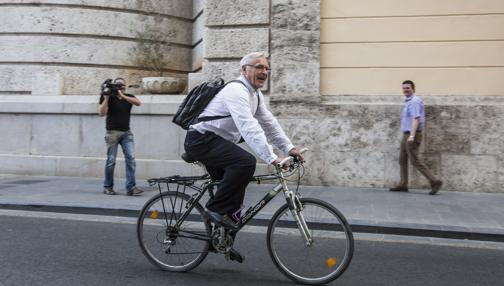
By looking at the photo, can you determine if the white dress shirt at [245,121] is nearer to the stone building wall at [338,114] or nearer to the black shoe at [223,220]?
the black shoe at [223,220]

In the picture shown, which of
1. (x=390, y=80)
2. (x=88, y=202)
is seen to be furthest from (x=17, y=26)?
(x=390, y=80)

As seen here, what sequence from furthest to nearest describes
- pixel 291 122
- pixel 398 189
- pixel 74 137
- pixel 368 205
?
pixel 74 137
pixel 291 122
pixel 398 189
pixel 368 205

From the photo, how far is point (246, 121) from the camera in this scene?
3.93 metres

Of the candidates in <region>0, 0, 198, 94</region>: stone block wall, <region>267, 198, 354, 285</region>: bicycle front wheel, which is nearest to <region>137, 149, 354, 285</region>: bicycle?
<region>267, 198, 354, 285</region>: bicycle front wheel

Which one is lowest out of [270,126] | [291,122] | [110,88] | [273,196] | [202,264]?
[202,264]

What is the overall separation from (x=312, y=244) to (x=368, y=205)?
12.4 feet

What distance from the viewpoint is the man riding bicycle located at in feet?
12.9

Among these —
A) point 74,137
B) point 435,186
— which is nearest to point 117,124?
point 74,137

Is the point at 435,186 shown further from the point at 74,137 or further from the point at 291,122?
the point at 74,137

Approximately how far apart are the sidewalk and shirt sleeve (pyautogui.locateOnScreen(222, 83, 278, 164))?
Answer: 2.83 metres

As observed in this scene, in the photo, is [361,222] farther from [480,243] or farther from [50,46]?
[50,46]

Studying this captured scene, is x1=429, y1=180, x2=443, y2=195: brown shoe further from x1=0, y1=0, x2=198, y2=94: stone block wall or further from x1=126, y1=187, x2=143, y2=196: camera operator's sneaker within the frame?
x1=0, y1=0, x2=198, y2=94: stone block wall

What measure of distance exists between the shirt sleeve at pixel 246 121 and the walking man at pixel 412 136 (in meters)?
5.37

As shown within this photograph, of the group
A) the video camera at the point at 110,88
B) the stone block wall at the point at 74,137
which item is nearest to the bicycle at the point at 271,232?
the video camera at the point at 110,88
